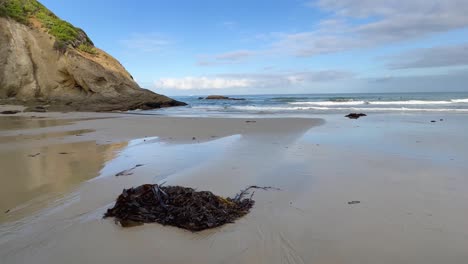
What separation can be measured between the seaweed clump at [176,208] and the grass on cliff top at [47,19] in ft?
79.6

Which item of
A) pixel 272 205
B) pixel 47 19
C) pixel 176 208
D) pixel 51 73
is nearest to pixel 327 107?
pixel 51 73

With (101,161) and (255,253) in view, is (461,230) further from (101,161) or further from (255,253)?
(101,161)

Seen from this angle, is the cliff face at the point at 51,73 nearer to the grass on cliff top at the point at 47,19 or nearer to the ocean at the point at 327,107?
the grass on cliff top at the point at 47,19

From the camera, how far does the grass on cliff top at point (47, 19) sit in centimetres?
2378

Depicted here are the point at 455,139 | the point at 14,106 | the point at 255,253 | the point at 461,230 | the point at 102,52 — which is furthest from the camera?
the point at 102,52

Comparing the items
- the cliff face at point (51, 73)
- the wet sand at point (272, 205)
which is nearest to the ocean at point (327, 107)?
the cliff face at point (51, 73)

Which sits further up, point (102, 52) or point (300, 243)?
point (102, 52)

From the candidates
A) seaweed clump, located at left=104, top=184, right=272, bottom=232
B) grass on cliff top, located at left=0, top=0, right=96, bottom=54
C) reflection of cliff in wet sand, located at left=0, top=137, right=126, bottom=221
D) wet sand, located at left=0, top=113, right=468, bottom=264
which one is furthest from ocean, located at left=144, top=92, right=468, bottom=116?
seaweed clump, located at left=104, top=184, right=272, bottom=232

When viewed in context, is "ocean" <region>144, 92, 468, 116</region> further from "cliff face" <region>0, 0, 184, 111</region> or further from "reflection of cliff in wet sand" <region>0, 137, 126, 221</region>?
"reflection of cliff in wet sand" <region>0, 137, 126, 221</region>

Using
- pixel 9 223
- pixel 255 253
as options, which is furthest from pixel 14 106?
pixel 255 253

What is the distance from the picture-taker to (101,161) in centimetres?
595

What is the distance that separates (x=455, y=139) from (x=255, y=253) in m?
7.36

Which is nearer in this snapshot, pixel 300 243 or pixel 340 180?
pixel 300 243

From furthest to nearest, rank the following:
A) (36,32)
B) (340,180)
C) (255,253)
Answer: (36,32)
(340,180)
(255,253)
